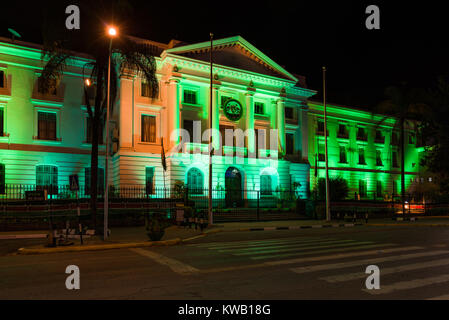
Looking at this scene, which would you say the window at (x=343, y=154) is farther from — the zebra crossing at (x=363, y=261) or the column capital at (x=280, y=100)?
the zebra crossing at (x=363, y=261)

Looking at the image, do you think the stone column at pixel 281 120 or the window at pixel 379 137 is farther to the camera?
the window at pixel 379 137

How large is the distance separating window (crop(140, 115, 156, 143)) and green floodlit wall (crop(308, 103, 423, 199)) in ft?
67.0

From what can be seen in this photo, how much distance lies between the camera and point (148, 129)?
108ft

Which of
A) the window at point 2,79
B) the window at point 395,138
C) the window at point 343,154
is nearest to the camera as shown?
the window at point 2,79

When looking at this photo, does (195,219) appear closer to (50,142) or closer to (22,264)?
(22,264)

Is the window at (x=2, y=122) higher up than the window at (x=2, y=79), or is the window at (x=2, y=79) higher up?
the window at (x=2, y=79)

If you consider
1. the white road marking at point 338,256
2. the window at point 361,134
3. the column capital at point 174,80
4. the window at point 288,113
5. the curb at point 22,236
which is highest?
the column capital at point 174,80

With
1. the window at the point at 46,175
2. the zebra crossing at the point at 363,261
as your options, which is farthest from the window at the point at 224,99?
the zebra crossing at the point at 363,261

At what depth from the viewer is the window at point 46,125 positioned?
100 feet

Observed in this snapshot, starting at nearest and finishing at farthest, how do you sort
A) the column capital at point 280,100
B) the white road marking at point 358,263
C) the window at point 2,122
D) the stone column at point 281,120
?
the white road marking at point 358,263, the window at point 2,122, the stone column at point 281,120, the column capital at point 280,100

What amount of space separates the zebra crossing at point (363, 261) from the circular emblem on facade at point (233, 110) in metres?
24.5
